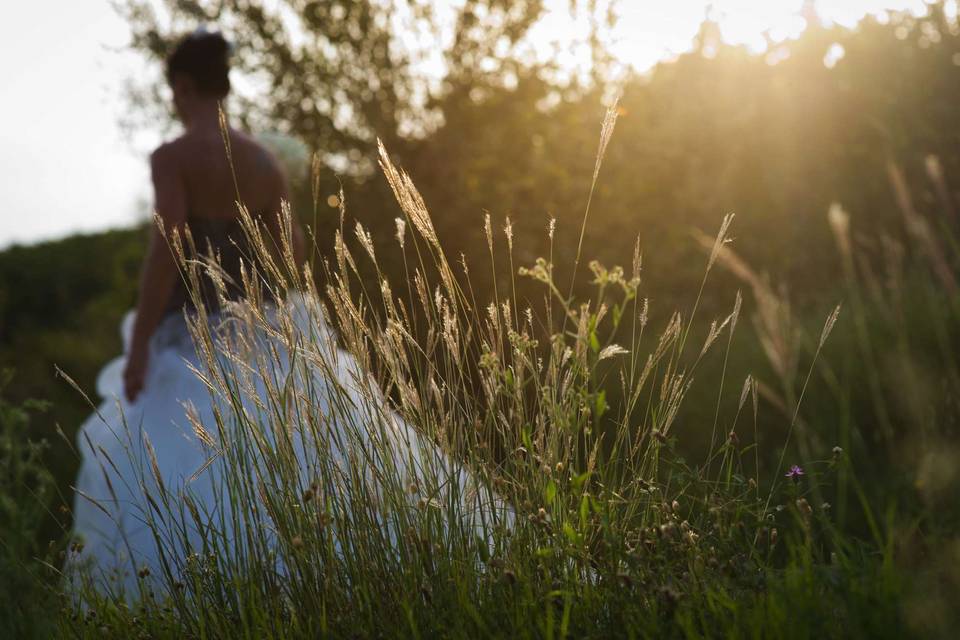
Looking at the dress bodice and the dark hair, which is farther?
the dark hair

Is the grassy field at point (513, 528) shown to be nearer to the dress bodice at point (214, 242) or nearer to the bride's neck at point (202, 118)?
the dress bodice at point (214, 242)

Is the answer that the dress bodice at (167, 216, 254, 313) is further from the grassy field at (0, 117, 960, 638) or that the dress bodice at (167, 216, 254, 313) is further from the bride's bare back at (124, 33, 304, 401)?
the grassy field at (0, 117, 960, 638)

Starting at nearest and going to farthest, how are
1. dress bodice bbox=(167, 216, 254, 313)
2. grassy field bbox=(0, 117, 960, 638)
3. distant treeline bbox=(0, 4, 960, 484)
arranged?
grassy field bbox=(0, 117, 960, 638) < dress bodice bbox=(167, 216, 254, 313) < distant treeline bbox=(0, 4, 960, 484)

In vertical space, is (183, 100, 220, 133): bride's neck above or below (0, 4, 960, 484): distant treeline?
below

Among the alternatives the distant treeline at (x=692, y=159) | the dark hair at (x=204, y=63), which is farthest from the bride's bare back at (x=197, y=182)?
the distant treeline at (x=692, y=159)

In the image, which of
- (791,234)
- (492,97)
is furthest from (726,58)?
(492,97)

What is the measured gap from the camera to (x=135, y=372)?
427 cm

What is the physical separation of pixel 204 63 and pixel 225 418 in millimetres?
2037

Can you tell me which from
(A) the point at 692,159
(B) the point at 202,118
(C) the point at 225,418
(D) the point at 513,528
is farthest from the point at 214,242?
(A) the point at 692,159

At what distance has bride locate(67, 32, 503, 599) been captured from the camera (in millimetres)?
2240

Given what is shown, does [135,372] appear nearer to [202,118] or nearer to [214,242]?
[214,242]

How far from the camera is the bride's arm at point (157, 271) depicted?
3963 millimetres

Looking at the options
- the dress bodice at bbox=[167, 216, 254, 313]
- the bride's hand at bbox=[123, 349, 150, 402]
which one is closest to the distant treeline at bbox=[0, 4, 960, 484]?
the dress bodice at bbox=[167, 216, 254, 313]

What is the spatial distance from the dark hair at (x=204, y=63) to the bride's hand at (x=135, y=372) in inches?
46.4
